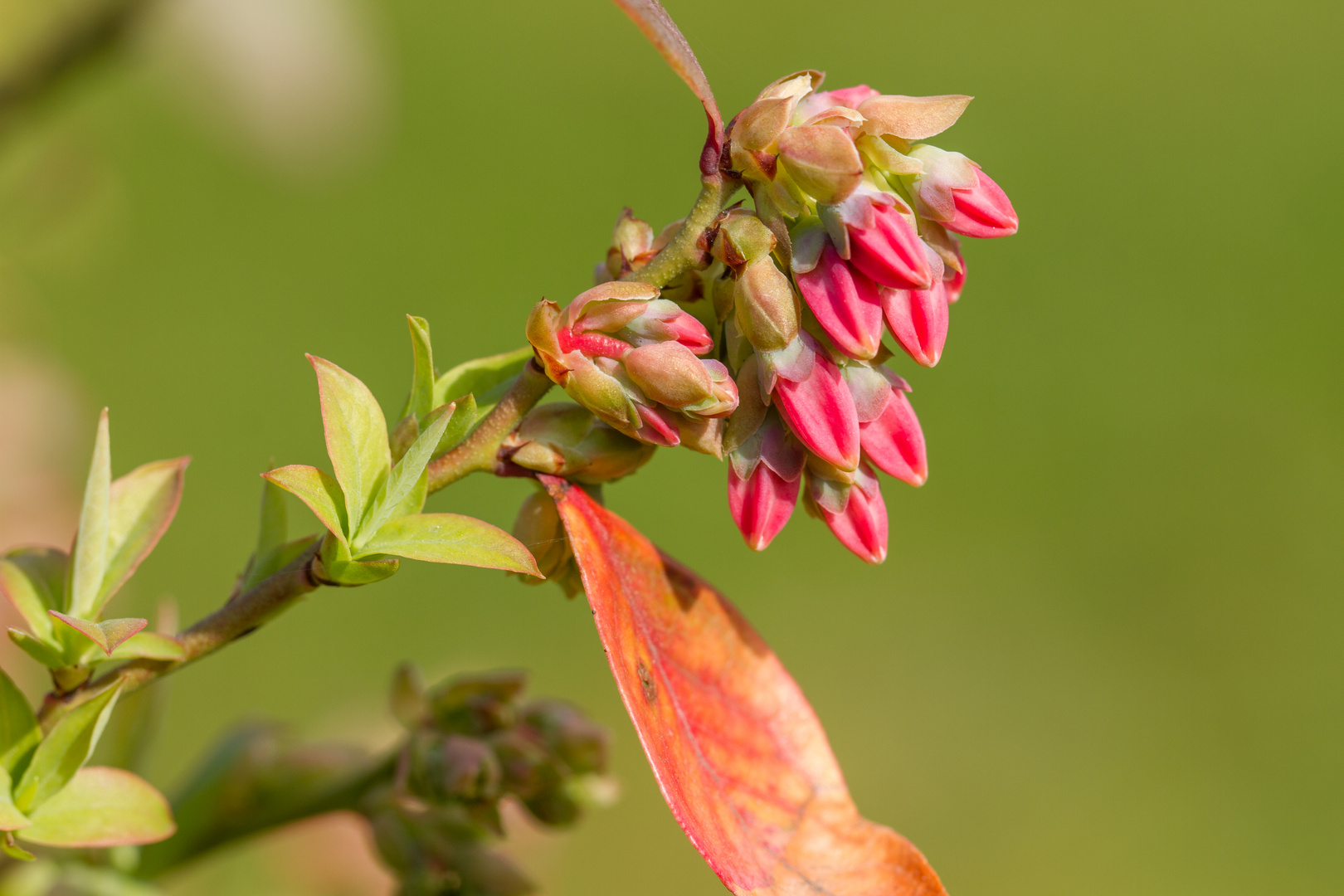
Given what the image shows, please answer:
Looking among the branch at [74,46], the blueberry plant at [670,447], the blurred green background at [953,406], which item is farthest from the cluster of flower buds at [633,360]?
the blurred green background at [953,406]

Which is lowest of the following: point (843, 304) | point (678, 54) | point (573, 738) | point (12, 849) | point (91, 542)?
point (573, 738)

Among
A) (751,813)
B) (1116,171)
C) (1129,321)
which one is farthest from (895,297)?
(1116,171)

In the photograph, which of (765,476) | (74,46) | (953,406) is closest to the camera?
(765,476)

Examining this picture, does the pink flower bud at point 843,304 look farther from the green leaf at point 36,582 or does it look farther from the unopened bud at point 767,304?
the green leaf at point 36,582

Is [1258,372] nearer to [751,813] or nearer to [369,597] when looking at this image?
[369,597]

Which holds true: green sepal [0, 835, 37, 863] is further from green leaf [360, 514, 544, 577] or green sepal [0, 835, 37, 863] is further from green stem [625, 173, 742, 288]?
green stem [625, 173, 742, 288]

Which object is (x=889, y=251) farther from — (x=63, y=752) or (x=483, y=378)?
(x=63, y=752)

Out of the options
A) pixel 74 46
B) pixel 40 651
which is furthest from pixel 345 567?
pixel 74 46
